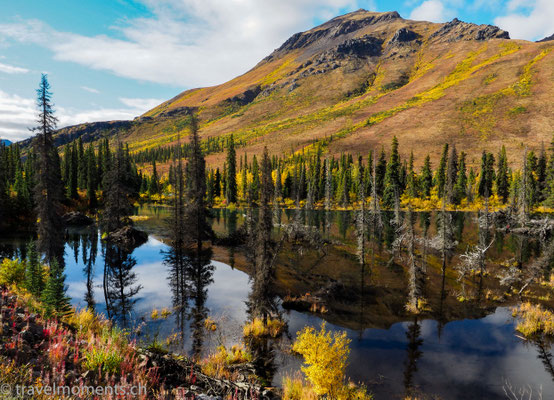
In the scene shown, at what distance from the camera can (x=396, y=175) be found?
82125 millimetres

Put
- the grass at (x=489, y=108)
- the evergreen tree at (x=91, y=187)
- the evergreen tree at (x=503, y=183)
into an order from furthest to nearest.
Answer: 1. the grass at (x=489, y=108)
2. the evergreen tree at (x=503, y=183)
3. the evergreen tree at (x=91, y=187)

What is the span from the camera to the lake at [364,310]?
56.6ft

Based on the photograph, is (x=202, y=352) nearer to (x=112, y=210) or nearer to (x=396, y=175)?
(x=112, y=210)

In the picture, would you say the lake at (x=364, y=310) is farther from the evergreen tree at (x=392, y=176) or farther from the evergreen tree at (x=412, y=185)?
the evergreen tree at (x=412, y=185)

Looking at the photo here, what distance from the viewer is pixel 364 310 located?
26.2m

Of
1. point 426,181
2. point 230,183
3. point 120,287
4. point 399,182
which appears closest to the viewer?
point 120,287

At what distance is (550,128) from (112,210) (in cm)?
18316

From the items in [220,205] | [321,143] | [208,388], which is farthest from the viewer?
[321,143]

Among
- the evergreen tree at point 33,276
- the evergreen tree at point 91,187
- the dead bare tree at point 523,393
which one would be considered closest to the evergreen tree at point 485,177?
the dead bare tree at point 523,393

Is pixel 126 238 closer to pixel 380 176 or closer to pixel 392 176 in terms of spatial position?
pixel 392 176

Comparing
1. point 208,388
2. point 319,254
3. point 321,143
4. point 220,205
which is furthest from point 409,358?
point 321,143

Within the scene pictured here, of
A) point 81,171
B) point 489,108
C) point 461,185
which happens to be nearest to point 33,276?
point 81,171

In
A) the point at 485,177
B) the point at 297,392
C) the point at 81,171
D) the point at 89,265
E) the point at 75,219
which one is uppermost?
the point at 81,171

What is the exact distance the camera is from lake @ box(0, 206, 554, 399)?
1727cm
